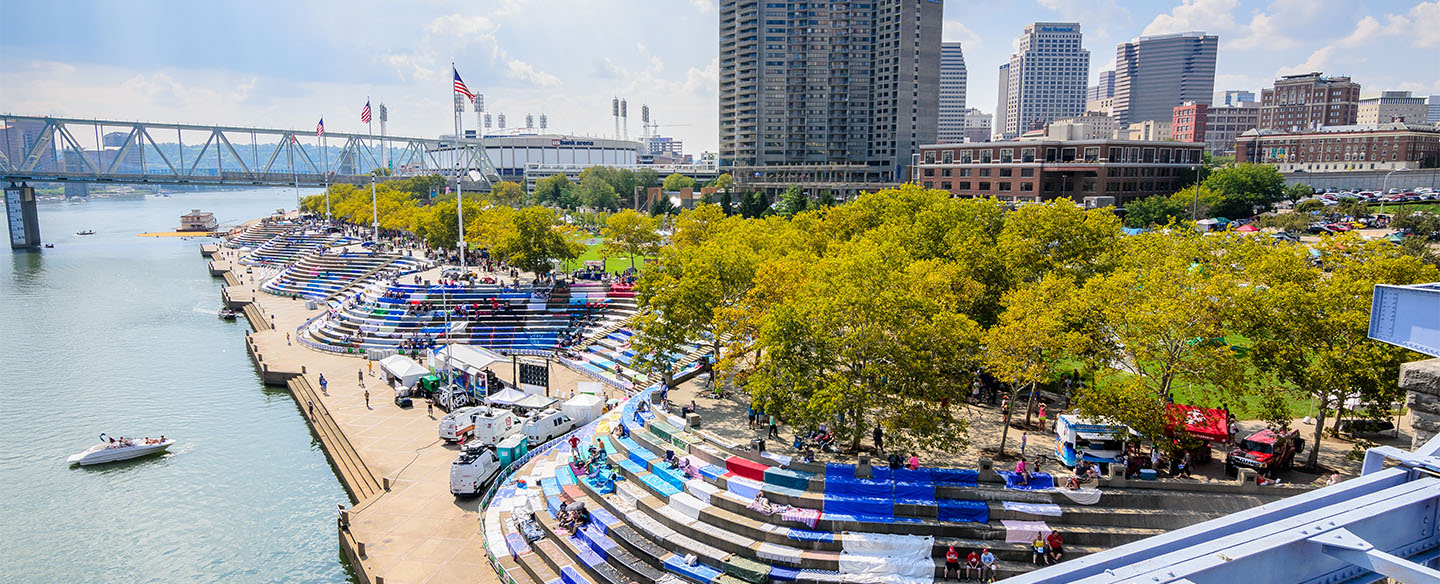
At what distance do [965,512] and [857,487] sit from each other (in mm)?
3318

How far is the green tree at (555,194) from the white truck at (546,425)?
130 m

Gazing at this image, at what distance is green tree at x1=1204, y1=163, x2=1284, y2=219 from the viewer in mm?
90938

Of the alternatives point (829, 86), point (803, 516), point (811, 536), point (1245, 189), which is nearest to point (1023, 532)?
point (811, 536)

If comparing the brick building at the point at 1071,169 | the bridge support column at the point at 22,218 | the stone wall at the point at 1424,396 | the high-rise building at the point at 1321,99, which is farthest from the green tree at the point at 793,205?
the high-rise building at the point at 1321,99

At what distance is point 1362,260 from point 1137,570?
29438 millimetres

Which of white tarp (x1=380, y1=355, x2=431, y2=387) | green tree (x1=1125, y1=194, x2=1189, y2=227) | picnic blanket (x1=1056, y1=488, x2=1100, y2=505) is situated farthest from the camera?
green tree (x1=1125, y1=194, x2=1189, y2=227)

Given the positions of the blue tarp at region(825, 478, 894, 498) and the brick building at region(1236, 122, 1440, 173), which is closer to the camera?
the blue tarp at region(825, 478, 894, 498)

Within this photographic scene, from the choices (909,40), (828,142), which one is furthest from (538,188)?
(909,40)

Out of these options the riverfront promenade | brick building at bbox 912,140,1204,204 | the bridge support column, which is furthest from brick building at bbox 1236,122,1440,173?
the bridge support column

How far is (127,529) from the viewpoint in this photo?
31.4 meters

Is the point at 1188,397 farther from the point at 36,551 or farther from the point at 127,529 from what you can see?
the point at 36,551

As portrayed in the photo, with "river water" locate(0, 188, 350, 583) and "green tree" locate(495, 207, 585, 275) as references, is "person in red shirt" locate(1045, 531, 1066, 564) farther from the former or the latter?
"green tree" locate(495, 207, 585, 275)

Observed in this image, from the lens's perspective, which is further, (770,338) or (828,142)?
(828,142)

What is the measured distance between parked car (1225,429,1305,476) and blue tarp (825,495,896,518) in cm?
1150
